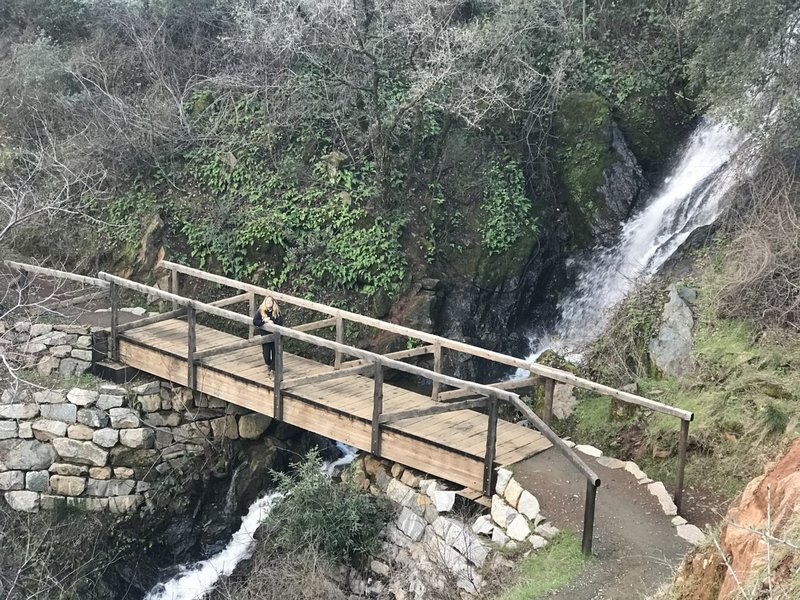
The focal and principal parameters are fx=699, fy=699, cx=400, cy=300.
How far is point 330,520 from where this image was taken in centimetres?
778

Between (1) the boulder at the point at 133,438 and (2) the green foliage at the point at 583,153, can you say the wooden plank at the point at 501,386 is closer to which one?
(1) the boulder at the point at 133,438

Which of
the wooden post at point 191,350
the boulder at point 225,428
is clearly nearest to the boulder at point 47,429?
the wooden post at point 191,350

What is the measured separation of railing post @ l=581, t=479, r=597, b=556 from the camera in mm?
6180

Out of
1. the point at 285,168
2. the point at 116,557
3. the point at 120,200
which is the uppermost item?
the point at 285,168

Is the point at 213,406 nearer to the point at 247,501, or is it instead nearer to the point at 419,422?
the point at 247,501

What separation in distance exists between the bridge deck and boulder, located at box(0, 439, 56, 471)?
1.62m

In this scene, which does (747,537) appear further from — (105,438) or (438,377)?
(105,438)

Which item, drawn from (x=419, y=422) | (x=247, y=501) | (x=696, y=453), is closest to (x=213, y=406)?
(x=247, y=501)

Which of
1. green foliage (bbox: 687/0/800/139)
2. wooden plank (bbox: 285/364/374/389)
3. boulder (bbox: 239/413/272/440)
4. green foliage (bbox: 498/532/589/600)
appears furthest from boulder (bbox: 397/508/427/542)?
green foliage (bbox: 687/0/800/139)

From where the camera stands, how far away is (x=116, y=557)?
9344 mm

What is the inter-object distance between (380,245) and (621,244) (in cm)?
448

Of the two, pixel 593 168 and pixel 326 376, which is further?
pixel 593 168

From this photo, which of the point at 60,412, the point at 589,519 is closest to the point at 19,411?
the point at 60,412

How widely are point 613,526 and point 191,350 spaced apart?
599 centimetres
